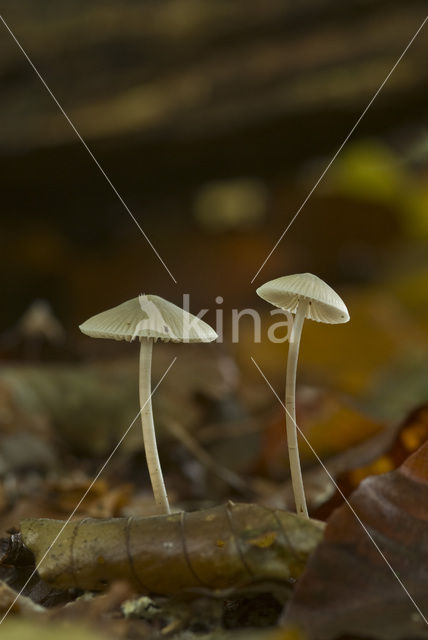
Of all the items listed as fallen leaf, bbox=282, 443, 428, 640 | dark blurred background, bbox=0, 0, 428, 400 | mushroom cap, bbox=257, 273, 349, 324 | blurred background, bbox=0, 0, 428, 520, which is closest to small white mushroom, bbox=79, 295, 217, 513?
mushroom cap, bbox=257, 273, 349, 324

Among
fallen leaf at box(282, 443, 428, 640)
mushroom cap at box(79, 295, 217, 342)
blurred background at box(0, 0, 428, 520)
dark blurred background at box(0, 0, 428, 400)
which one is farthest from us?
dark blurred background at box(0, 0, 428, 400)

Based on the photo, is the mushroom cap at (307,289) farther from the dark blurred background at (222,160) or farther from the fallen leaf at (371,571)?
the dark blurred background at (222,160)

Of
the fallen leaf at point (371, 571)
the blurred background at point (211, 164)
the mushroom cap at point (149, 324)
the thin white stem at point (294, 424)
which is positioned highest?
the blurred background at point (211, 164)

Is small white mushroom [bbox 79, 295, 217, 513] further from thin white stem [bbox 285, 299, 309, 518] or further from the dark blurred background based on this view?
the dark blurred background

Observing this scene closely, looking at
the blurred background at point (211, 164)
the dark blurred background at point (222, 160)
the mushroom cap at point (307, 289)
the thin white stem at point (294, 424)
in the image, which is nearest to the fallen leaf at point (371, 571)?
the thin white stem at point (294, 424)

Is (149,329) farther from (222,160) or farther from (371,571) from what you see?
(222,160)

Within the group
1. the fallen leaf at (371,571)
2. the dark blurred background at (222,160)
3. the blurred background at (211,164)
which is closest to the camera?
the fallen leaf at (371,571)

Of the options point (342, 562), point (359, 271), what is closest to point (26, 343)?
point (342, 562)

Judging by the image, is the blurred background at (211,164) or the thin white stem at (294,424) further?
the blurred background at (211,164)
